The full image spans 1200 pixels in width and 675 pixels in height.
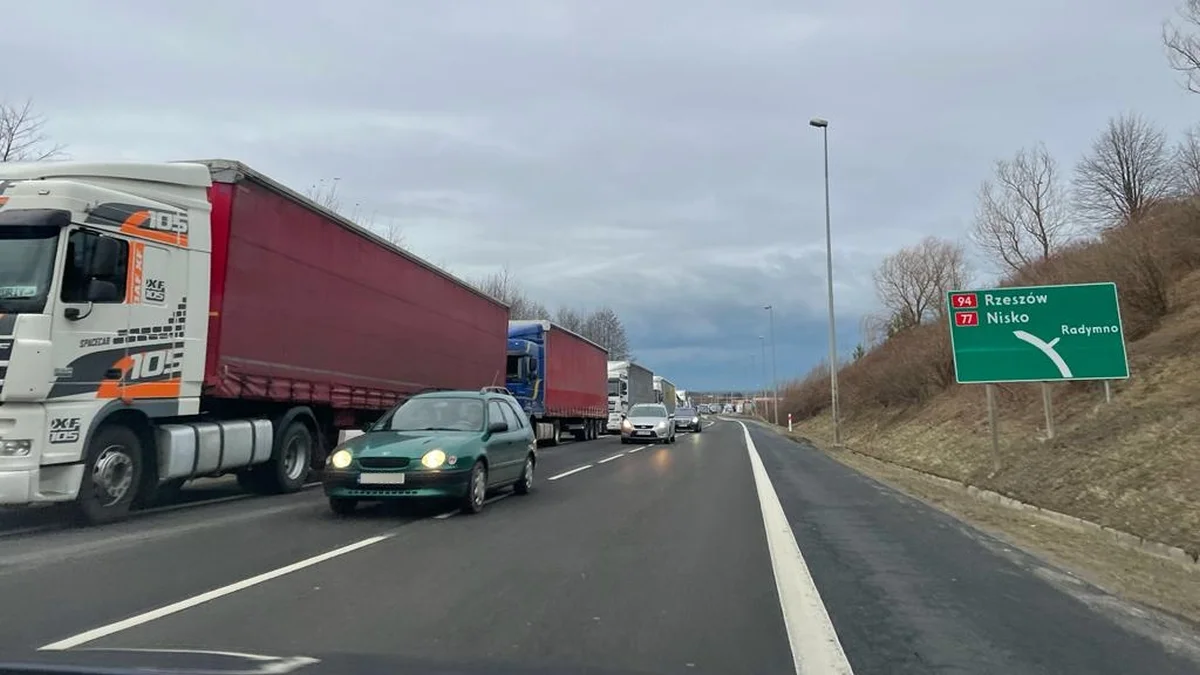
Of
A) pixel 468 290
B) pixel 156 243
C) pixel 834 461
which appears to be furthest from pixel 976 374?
pixel 156 243

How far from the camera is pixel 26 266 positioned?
8.51 m

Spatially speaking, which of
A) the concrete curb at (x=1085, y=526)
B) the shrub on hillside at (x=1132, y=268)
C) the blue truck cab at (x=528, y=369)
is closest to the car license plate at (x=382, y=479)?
the concrete curb at (x=1085, y=526)

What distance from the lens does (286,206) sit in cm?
1248

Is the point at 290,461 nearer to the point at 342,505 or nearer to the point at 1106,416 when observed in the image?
the point at 342,505

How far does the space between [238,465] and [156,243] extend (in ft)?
11.0

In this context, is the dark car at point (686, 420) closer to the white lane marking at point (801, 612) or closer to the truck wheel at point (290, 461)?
the truck wheel at point (290, 461)

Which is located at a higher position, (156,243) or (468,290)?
(468,290)

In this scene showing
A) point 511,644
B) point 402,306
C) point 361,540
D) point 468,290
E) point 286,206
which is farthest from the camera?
point 468,290

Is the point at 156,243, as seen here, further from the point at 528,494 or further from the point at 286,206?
the point at 528,494

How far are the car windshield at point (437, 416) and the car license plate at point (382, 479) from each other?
1.27 metres

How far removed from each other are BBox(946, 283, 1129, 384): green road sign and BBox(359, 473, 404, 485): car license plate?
13022 millimetres

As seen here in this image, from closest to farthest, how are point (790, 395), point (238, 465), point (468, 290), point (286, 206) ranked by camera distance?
point (238, 465) → point (286, 206) → point (468, 290) → point (790, 395)

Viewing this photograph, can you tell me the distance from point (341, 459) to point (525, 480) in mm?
3697

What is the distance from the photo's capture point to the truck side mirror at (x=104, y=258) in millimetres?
8781
